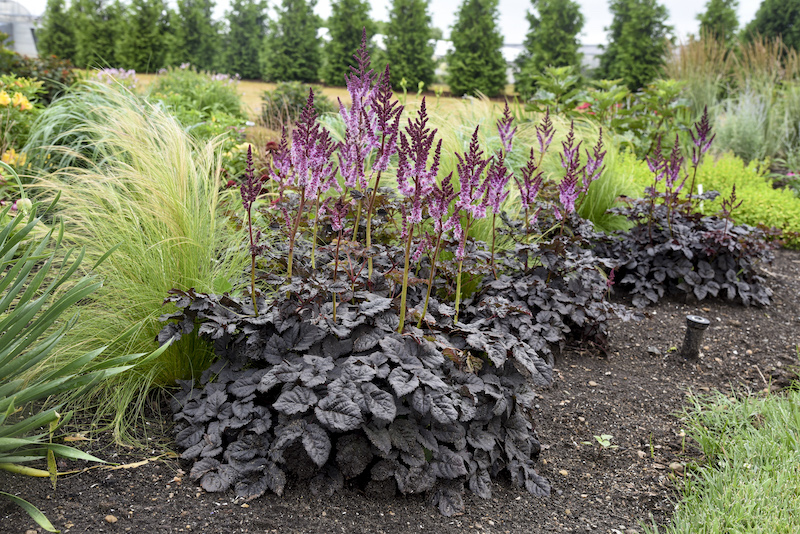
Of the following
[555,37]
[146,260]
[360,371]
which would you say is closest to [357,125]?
[360,371]

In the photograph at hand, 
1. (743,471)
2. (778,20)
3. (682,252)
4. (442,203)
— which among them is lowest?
(743,471)

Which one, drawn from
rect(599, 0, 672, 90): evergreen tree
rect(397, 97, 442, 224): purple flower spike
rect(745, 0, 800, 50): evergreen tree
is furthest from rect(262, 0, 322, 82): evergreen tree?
rect(397, 97, 442, 224): purple flower spike

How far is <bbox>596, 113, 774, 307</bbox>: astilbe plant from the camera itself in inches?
150

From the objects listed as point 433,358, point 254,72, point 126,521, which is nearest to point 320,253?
point 433,358

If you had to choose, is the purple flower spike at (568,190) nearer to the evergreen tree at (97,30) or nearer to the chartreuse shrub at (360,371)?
the chartreuse shrub at (360,371)

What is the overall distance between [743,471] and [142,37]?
1542 cm

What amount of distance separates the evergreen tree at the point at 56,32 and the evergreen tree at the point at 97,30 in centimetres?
100

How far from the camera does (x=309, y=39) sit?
51.9ft

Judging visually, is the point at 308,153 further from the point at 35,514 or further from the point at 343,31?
the point at 343,31

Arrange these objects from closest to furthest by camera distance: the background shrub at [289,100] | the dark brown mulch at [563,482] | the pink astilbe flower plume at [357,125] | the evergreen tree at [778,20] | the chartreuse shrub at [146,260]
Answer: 1. the dark brown mulch at [563,482]
2. the pink astilbe flower plume at [357,125]
3. the chartreuse shrub at [146,260]
4. the background shrub at [289,100]
5. the evergreen tree at [778,20]

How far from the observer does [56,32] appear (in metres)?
16.6

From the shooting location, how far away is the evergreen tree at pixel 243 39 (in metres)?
17.7

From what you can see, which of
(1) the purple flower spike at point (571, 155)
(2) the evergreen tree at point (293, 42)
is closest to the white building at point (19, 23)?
(2) the evergreen tree at point (293, 42)

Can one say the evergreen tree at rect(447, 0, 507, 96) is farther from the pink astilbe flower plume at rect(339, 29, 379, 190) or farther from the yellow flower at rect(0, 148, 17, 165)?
the pink astilbe flower plume at rect(339, 29, 379, 190)
